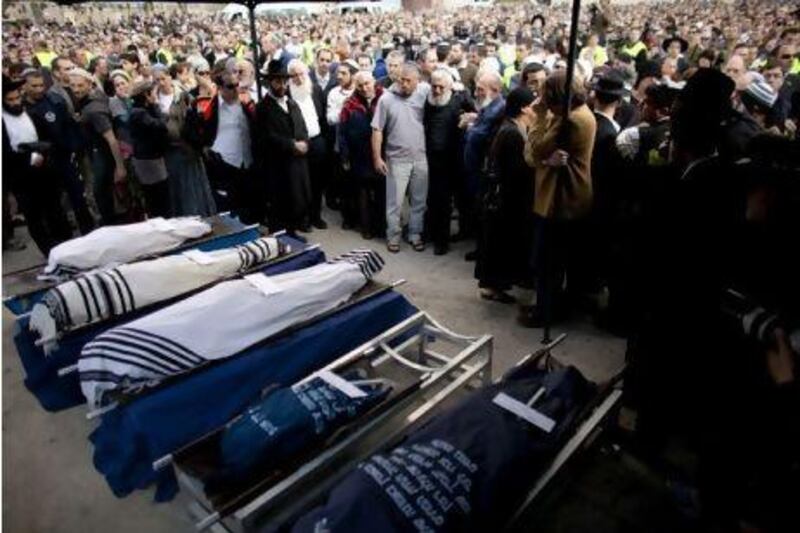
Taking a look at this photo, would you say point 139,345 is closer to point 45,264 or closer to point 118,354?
point 118,354

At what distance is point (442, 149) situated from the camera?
538 cm

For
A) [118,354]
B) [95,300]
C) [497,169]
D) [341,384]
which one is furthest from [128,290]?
[497,169]

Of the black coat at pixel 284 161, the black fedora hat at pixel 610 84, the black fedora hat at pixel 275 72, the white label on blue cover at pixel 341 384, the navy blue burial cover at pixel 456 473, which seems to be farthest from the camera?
the black coat at pixel 284 161

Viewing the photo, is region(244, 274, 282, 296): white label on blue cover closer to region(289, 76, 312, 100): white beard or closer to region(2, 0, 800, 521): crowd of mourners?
region(2, 0, 800, 521): crowd of mourners

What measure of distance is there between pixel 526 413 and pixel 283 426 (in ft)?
3.25

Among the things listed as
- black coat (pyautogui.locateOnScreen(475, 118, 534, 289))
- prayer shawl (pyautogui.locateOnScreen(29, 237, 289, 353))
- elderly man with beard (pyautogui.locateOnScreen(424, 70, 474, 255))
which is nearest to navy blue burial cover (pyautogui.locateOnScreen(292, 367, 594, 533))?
prayer shawl (pyautogui.locateOnScreen(29, 237, 289, 353))

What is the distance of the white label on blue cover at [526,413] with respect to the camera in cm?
223

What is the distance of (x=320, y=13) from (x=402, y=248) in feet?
138

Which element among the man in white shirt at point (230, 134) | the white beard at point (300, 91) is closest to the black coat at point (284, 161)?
the man in white shirt at point (230, 134)

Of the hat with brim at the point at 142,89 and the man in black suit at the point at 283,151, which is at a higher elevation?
the hat with brim at the point at 142,89

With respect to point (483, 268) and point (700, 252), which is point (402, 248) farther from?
point (700, 252)

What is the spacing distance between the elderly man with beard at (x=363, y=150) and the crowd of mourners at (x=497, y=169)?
0.02 metres

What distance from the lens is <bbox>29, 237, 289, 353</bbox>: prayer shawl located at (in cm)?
311

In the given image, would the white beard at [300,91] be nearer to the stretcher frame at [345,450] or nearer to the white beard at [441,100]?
the white beard at [441,100]
